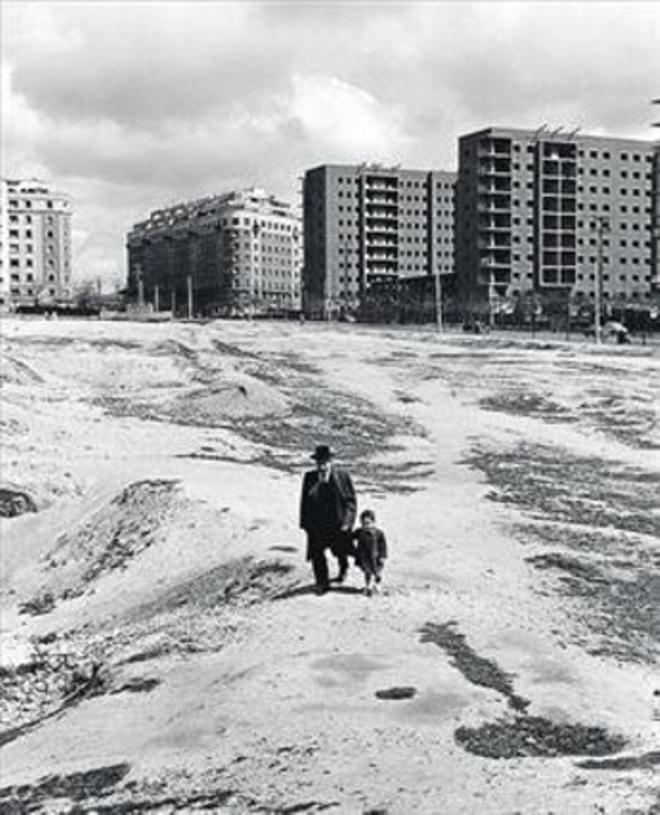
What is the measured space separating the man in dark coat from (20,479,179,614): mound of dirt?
21.7ft

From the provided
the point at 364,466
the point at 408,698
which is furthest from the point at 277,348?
the point at 408,698

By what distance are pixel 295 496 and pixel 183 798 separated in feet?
43.0

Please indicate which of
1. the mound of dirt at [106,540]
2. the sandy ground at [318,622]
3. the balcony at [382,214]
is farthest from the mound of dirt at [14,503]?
the balcony at [382,214]

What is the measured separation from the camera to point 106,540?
2147 centimetres

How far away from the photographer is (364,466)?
2964 centimetres

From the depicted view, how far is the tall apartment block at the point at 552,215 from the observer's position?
14325 centimetres

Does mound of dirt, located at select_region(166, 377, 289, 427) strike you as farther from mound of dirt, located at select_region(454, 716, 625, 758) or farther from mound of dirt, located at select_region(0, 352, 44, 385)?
mound of dirt, located at select_region(454, 716, 625, 758)

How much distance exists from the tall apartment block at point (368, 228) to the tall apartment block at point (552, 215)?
28840 millimetres

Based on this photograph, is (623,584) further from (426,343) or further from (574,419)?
(426,343)

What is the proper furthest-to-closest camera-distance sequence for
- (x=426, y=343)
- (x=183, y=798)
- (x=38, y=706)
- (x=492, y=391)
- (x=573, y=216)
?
(x=573, y=216) → (x=426, y=343) → (x=492, y=391) → (x=38, y=706) → (x=183, y=798)

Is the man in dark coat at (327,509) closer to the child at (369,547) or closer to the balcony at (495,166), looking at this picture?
the child at (369,547)

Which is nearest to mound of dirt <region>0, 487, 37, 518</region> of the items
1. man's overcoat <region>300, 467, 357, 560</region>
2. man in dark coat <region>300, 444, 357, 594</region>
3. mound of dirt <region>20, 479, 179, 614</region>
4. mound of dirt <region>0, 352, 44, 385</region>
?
mound of dirt <region>20, 479, 179, 614</region>

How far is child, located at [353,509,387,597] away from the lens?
13.9 m

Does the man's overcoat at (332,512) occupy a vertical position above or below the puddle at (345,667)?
above
